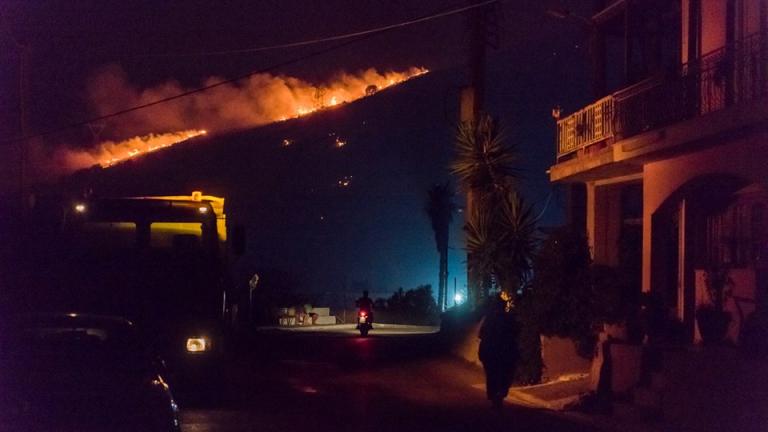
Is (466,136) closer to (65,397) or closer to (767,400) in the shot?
(767,400)

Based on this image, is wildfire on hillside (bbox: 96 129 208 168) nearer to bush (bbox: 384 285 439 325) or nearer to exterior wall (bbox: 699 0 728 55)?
bush (bbox: 384 285 439 325)

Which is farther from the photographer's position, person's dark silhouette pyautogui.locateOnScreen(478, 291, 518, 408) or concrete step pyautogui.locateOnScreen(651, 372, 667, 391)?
person's dark silhouette pyautogui.locateOnScreen(478, 291, 518, 408)

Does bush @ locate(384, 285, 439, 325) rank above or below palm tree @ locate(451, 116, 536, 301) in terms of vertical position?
below

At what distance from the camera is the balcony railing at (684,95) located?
16312 mm

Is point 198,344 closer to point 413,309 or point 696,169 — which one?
point 696,169

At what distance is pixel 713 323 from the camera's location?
17.2 metres

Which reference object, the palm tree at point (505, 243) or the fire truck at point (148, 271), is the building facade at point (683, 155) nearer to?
the palm tree at point (505, 243)

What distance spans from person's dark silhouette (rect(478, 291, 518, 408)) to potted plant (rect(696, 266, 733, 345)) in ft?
9.86

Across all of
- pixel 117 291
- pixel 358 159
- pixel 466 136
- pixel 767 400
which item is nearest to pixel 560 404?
pixel 767 400

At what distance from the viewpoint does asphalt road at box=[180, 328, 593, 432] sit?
1481 cm

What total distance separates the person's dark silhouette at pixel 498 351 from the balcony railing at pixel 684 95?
15.0ft

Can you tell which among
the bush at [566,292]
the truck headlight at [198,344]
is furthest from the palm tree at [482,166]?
the truck headlight at [198,344]

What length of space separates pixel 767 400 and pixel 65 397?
28.9ft

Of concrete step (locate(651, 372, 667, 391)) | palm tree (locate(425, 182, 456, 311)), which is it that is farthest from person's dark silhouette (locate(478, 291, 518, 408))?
palm tree (locate(425, 182, 456, 311))
